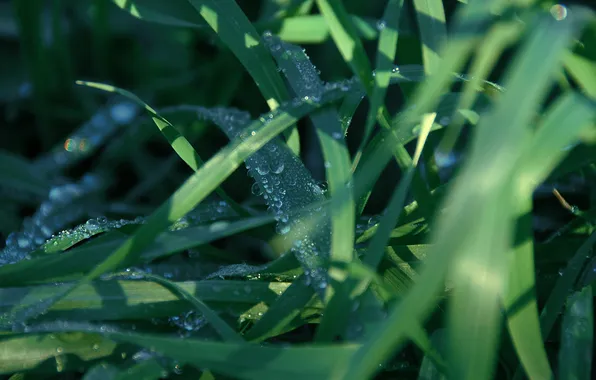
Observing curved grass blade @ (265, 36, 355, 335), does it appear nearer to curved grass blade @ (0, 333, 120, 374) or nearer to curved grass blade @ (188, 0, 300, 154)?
curved grass blade @ (188, 0, 300, 154)

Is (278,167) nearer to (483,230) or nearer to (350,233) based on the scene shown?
(350,233)

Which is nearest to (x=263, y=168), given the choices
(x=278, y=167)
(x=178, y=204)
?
(x=278, y=167)

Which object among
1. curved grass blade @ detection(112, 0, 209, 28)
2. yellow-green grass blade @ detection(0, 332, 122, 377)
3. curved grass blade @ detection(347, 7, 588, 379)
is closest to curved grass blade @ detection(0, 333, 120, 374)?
yellow-green grass blade @ detection(0, 332, 122, 377)

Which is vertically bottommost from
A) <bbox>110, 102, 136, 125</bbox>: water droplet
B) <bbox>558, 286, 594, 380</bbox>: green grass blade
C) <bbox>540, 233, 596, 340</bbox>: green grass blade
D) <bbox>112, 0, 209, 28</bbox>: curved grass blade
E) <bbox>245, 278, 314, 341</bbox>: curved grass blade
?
<bbox>540, 233, 596, 340</bbox>: green grass blade

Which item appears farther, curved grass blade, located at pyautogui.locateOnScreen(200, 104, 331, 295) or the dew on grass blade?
the dew on grass blade

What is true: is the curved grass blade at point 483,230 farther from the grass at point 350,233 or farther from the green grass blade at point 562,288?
the green grass blade at point 562,288

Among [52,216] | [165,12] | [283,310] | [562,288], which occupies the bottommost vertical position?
[562,288]

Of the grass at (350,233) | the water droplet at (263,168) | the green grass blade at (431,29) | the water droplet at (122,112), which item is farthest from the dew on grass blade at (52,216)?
the green grass blade at (431,29)

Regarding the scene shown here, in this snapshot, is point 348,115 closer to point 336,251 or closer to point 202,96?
point 336,251
